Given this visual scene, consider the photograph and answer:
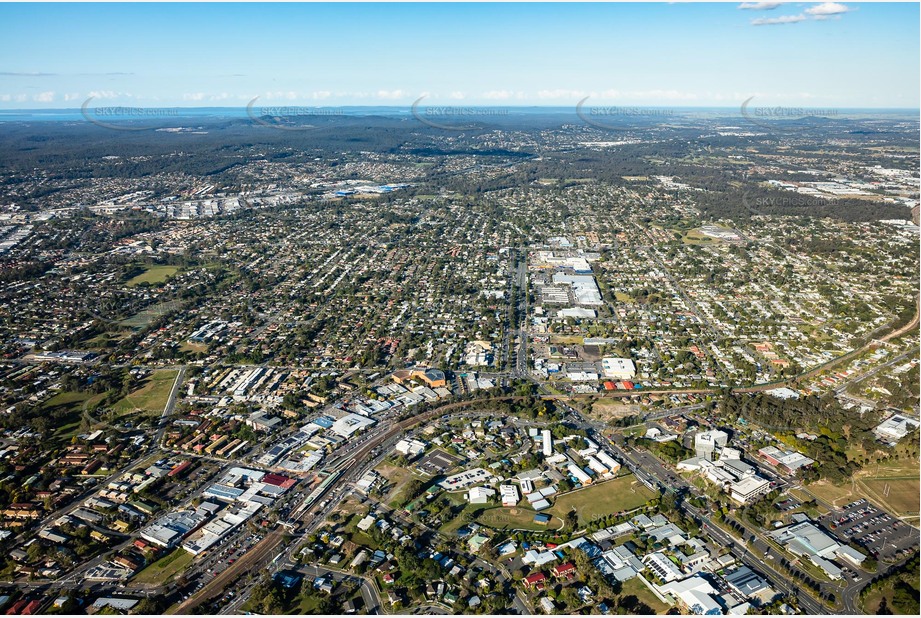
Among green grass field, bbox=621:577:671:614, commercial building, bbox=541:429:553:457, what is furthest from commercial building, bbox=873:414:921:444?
green grass field, bbox=621:577:671:614

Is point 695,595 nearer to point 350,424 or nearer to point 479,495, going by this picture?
point 479,495

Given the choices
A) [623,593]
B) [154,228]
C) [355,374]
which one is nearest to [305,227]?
[154,228]

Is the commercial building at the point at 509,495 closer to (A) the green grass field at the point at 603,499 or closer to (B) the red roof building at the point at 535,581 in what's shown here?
(A) the green grass field at the point at 603,499

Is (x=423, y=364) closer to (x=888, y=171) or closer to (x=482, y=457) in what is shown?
(x=482, y=457)

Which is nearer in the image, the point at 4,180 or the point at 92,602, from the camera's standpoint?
the point at 92,602

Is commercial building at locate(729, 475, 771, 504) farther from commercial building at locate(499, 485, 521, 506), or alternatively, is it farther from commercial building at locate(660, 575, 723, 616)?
commercial building at locate(499, 485, 521, 506)

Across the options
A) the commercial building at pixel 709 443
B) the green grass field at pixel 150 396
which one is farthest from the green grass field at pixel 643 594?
the green grass field at pixel 150 396
